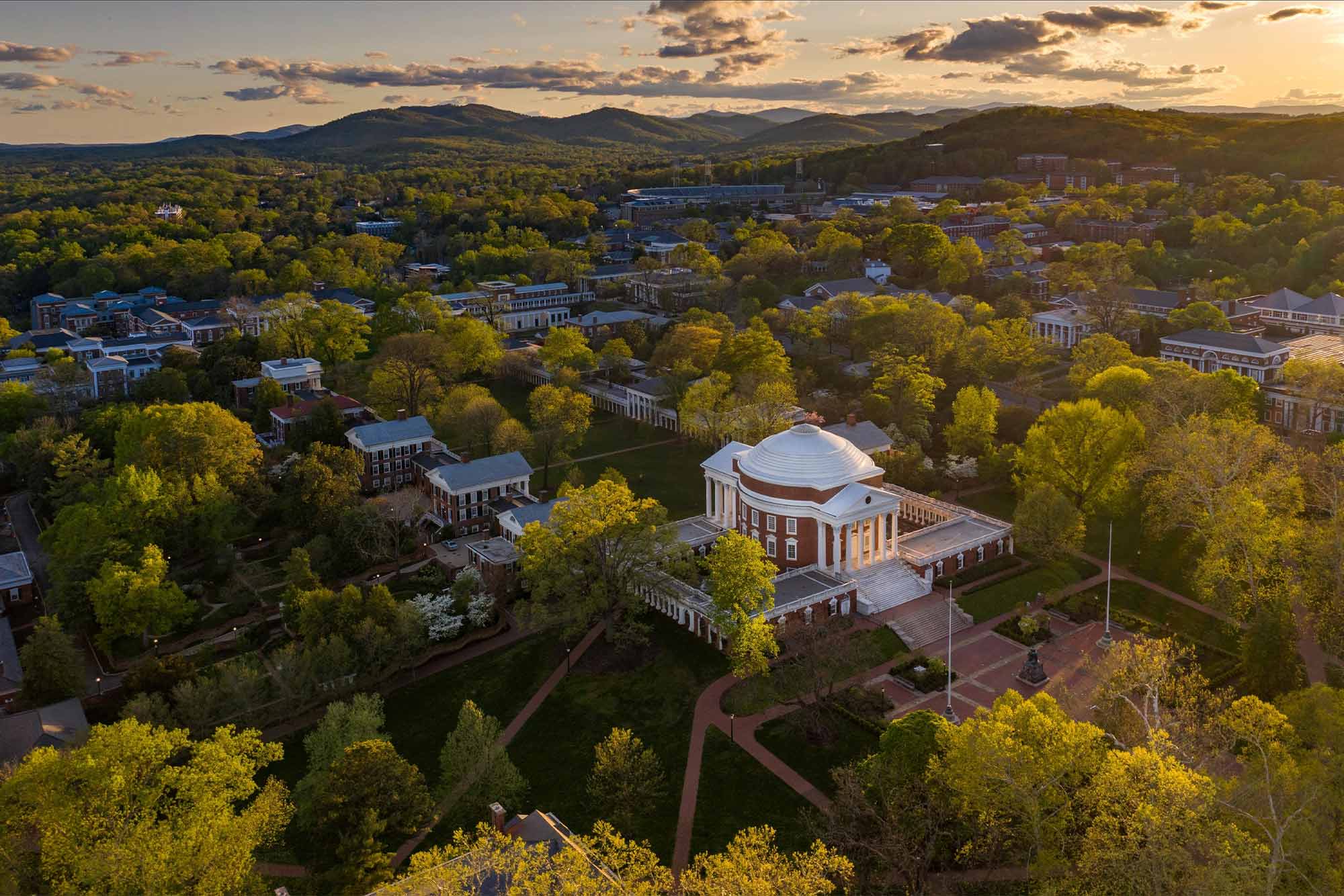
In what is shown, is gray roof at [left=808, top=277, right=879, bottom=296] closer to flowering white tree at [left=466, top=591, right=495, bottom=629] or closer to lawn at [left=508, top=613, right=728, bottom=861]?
lawn at [left=508, top=613, right=728, bottom=861]

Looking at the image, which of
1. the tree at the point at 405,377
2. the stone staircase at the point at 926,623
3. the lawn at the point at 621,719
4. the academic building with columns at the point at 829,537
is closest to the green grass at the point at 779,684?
the lawn at the point at 621,719

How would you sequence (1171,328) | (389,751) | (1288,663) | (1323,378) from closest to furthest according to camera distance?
(389,751), (1288,663), (1323,378), (1171,328)

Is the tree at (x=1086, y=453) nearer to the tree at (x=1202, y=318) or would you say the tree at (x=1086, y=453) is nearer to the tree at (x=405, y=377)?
the tree at (x=1202, y=318)

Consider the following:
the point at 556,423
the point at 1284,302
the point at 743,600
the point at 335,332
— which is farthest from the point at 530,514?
the point at 1284,302

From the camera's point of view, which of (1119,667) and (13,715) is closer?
(1119,667)

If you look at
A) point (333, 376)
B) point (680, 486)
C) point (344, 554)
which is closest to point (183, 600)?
point (344, 554)

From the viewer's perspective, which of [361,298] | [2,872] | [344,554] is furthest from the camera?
[361,298]

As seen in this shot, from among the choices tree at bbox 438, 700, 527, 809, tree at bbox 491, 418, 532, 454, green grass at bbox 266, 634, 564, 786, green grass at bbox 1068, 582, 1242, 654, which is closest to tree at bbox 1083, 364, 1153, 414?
green grass at bbox 1068, 582, 1242, 654

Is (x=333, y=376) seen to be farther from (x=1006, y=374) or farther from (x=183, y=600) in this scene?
(x=1006, y=374)
